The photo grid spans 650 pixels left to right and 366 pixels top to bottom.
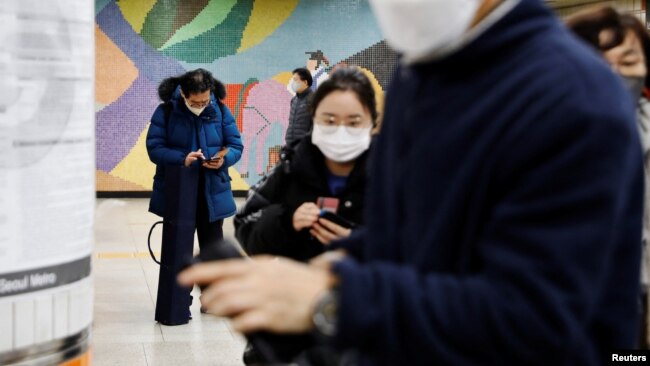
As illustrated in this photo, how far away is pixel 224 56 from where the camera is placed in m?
13.9

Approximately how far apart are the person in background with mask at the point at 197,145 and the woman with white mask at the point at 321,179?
9.46ft

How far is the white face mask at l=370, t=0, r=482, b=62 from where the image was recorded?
1164mm

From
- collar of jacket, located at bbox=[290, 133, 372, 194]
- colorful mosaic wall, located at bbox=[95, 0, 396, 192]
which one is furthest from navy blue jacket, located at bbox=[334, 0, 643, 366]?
colorful mosaic wall, located at bbox=[95, 0, 396, 192]

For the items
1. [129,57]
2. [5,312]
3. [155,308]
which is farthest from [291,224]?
[129,57]

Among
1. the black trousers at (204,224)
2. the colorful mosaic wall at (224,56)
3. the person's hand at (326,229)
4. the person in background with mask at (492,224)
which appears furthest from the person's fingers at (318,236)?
the colorful mosaic wall at (224,56)

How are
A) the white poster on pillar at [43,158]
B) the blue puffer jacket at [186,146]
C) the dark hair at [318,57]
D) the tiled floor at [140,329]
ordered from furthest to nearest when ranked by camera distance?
the dark hair at [318,57] → the blue puffer jacket at [186,146] → the tiled floor at [140,329] → the white poster on pillar at [43,158]

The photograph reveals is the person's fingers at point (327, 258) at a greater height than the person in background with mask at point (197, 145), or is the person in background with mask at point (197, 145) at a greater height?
the person in background with mask at point (197, 145)

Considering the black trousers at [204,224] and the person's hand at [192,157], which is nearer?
the person's hand at [192,157]

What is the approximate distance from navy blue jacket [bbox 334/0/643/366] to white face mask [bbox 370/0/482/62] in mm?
27

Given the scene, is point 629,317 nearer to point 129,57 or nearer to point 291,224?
point 291,224

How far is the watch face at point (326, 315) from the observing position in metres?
1.06

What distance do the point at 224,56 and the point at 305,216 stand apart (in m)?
11.1

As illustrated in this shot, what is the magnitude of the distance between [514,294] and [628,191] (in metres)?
0.25

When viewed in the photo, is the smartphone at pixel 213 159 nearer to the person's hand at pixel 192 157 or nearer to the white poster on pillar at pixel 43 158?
the person's hand at pixel 192 157
